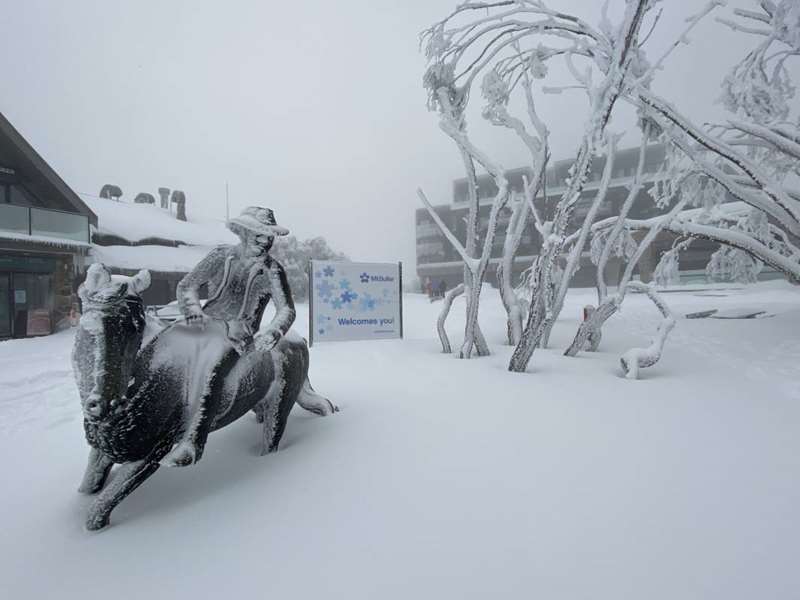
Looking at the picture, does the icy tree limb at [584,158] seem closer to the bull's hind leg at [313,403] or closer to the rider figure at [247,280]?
the bull's hind leg at [313,403]

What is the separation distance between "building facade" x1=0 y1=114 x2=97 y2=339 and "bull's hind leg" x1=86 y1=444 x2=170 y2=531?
1218cm

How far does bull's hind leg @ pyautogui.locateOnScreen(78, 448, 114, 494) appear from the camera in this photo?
196 centimetres

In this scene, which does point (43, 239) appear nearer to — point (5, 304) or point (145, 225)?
point (5, 304)

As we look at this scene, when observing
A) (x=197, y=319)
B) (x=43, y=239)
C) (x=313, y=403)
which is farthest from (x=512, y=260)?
(x=43, y=239)

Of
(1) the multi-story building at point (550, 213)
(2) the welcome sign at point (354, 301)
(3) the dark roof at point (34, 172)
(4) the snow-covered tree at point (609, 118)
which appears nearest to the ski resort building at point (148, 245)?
(3) the dark roof at point (34, 172)

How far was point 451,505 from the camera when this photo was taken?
179 centimetres

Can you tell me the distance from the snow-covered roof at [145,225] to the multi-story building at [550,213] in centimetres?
1341

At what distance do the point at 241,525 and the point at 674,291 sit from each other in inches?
751

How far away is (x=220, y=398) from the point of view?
6.56ft

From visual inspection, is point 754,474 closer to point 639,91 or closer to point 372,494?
point 372,494

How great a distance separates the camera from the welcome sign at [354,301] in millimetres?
7461

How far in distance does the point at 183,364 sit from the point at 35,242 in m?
12.2

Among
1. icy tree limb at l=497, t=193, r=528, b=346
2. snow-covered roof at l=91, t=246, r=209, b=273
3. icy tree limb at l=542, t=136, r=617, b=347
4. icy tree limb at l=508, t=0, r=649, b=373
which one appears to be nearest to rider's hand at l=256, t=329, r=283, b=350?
icy tree limb at l=508, t=0, r=649, b=373

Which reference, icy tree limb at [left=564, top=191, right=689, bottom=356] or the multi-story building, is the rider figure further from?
the multi-story building
